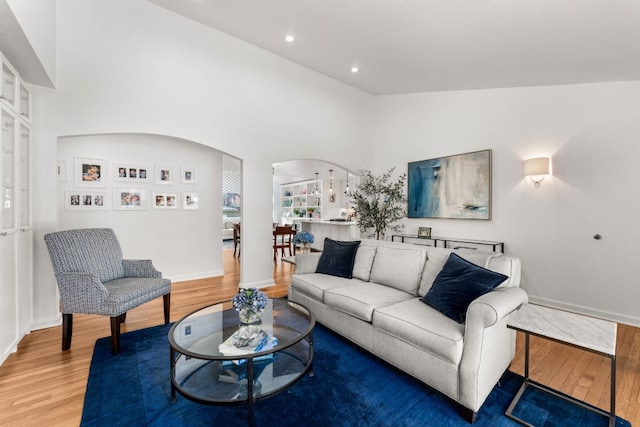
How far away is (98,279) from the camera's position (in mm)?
2562

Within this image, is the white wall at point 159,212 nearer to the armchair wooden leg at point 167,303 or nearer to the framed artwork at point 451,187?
the armchair wooden leg at point 167,303

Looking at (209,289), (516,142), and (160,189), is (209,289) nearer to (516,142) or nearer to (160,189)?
(160,189)

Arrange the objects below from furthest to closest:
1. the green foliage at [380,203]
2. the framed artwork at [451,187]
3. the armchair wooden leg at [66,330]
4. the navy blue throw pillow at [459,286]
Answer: the green foliage at [380,203], the framed artwork at [451,187], the armchair wooden leg at [66,330], the navy blue throw pillow at [459,286]

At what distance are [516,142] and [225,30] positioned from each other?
4286mm

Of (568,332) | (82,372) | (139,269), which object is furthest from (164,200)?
(568,332)

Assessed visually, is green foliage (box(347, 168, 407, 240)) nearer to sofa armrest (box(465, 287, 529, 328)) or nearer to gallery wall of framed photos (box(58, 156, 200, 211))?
gallery wall of framed photos (box(58, 156, 200, 211))

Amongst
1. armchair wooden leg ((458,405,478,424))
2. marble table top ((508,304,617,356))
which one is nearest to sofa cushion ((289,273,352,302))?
armchair wooden leg ((458,405,478,424))

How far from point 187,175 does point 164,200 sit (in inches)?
21.5

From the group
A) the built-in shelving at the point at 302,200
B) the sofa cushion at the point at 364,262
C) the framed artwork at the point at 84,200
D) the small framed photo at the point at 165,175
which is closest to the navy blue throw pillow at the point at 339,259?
the sofa cushion at the point at 364,262

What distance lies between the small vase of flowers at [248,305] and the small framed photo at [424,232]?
3.57m

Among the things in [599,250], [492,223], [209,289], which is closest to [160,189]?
[209,289]

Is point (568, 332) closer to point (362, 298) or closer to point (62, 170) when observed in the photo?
point (362, 298)

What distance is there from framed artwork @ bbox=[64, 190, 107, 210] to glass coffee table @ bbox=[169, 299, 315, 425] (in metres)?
2.96

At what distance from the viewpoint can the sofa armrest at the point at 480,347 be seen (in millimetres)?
1702
